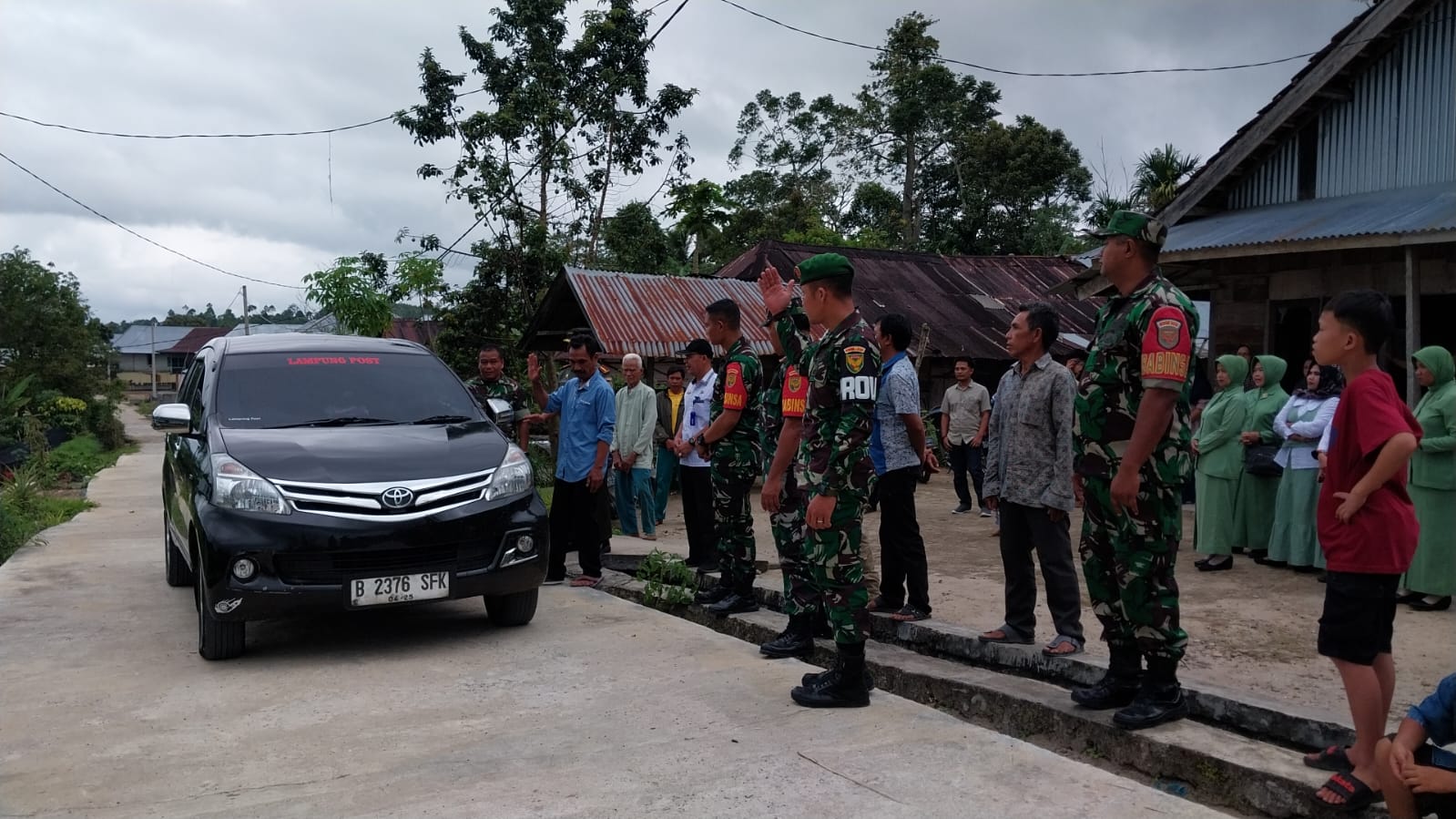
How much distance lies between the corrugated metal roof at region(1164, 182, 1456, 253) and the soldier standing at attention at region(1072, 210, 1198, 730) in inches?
229

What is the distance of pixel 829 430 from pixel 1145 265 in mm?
1375

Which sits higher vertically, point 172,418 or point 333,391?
point 333,391

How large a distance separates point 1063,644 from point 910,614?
1.04 metres

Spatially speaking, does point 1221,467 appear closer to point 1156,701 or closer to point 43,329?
point 1156,701

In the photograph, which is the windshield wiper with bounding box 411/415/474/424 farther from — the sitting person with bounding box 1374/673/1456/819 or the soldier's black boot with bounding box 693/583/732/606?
the sitting person with bounding box 1374/673/1456/819

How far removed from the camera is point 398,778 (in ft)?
11.9

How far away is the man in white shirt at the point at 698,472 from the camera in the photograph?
7.30 m

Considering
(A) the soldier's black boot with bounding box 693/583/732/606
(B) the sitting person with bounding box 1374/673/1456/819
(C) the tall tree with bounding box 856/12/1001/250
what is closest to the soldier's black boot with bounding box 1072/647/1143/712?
(B) the sitting person with bounding box 1374/673/1456/819

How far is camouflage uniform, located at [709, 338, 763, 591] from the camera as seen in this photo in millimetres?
6035

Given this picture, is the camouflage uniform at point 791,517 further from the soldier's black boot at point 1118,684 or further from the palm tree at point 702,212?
the palm tree at point 702,212

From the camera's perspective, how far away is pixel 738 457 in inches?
238

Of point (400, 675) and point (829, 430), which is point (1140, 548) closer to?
point (829, 430)

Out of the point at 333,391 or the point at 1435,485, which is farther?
the point at 1435,485

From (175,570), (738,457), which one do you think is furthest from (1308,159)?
(175,570)
